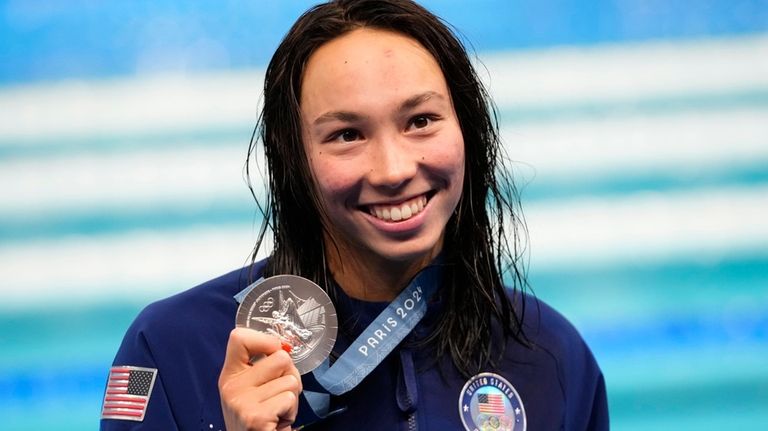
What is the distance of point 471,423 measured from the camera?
209 centimetres

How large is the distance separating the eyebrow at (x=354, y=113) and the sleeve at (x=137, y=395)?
472 millimetres

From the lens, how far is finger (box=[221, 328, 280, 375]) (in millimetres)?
1756

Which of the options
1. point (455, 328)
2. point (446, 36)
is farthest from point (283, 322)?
point (446, 36)

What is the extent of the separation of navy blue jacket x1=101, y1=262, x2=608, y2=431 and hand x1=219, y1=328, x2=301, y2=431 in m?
0.25

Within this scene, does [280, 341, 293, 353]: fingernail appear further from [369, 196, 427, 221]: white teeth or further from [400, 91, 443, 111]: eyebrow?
[400, 91, 443, 111]: eyebrow

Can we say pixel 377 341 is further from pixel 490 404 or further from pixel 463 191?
pixel 463 191

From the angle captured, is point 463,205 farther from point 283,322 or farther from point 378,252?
point 283,322

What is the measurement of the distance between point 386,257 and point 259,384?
36cm

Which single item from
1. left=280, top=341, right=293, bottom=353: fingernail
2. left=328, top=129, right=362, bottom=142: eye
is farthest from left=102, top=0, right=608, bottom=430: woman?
left=280, top=341, right=293, bottom=353: fingernail

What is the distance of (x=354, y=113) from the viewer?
1.97 meters

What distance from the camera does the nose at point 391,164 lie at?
196 centimetres

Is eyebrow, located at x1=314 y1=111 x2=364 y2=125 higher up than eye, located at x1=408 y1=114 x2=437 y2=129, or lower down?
lower down

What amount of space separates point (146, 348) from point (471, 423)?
556mm

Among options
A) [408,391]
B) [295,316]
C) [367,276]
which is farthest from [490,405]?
[295,316]
